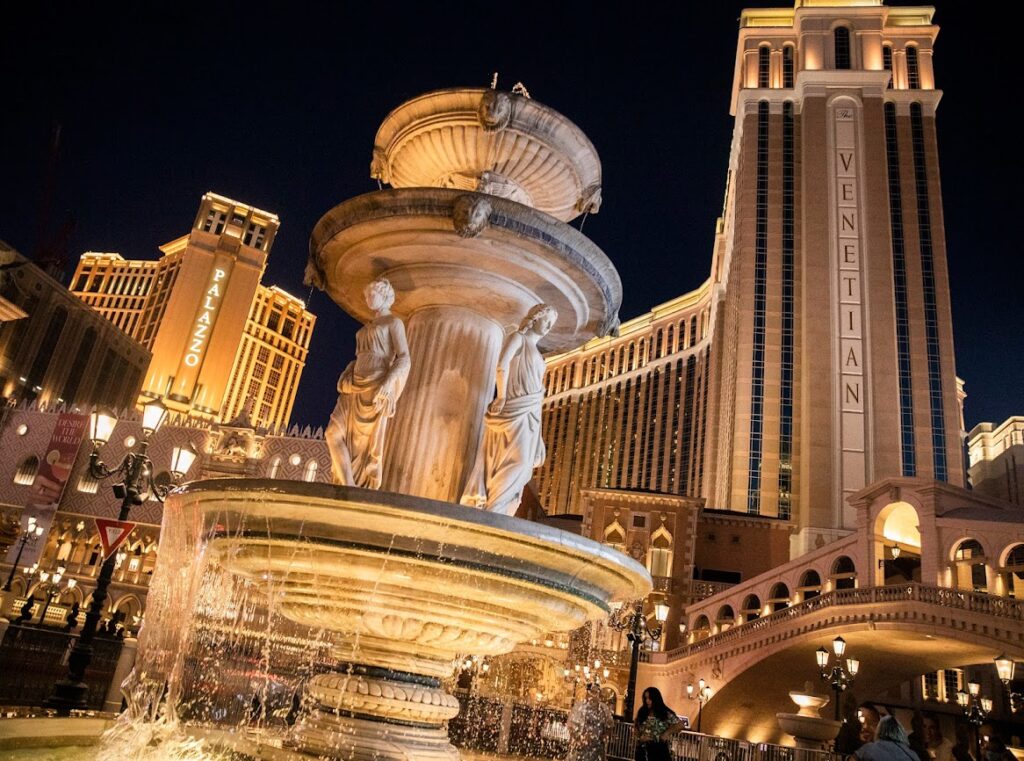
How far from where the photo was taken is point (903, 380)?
47.0 m

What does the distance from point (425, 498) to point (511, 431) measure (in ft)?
4.88

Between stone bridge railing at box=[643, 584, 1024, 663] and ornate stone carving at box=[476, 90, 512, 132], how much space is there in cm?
1989

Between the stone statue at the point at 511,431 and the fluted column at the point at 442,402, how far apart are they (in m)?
0.26

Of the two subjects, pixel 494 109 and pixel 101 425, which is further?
pixel 101 425

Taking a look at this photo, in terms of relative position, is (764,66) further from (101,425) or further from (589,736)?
(101,425)

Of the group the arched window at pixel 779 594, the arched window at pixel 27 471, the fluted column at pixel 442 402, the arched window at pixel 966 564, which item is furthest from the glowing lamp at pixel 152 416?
the arched window at pixel 27 471

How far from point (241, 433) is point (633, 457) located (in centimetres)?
4905

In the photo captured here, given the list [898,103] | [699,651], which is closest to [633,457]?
[898,103]

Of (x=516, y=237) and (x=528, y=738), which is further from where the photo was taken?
(x=528, y=738)

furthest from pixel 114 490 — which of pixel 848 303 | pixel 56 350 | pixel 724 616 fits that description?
pixel 848 303

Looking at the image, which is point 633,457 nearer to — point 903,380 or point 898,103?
point 903,380

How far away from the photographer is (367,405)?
212 inches

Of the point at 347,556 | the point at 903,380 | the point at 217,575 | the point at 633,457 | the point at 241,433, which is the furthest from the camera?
the point at 633,457

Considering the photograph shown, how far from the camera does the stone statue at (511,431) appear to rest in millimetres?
5410
